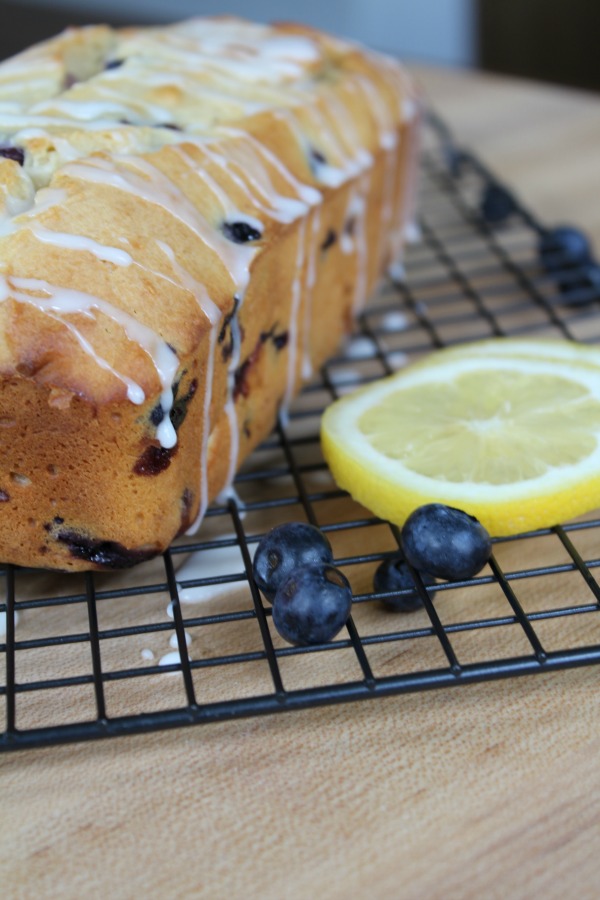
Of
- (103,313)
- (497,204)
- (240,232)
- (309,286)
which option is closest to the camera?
(103,313)

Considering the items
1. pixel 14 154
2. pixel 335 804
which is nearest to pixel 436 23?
pixel 14 154

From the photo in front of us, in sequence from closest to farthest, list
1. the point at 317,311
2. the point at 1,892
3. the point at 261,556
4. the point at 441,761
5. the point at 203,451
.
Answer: the point at 1,892 → the point at 441,761 → the point at 261,556 → the point at 203,451 → the point at 317,311

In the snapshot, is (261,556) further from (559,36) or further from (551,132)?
(559,36)

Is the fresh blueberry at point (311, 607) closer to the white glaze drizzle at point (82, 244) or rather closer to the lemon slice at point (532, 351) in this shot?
the white glaze drizzle at point (82, 244)

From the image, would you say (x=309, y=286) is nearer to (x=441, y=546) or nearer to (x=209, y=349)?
(x=209, y=349)

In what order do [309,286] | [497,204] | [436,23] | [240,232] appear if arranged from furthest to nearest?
[436,23]
[497,204]
[309,286]
[240,232]

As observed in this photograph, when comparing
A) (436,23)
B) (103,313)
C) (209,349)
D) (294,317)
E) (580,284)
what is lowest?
(436,23)

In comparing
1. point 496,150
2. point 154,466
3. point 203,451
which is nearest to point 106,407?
point 154,466
